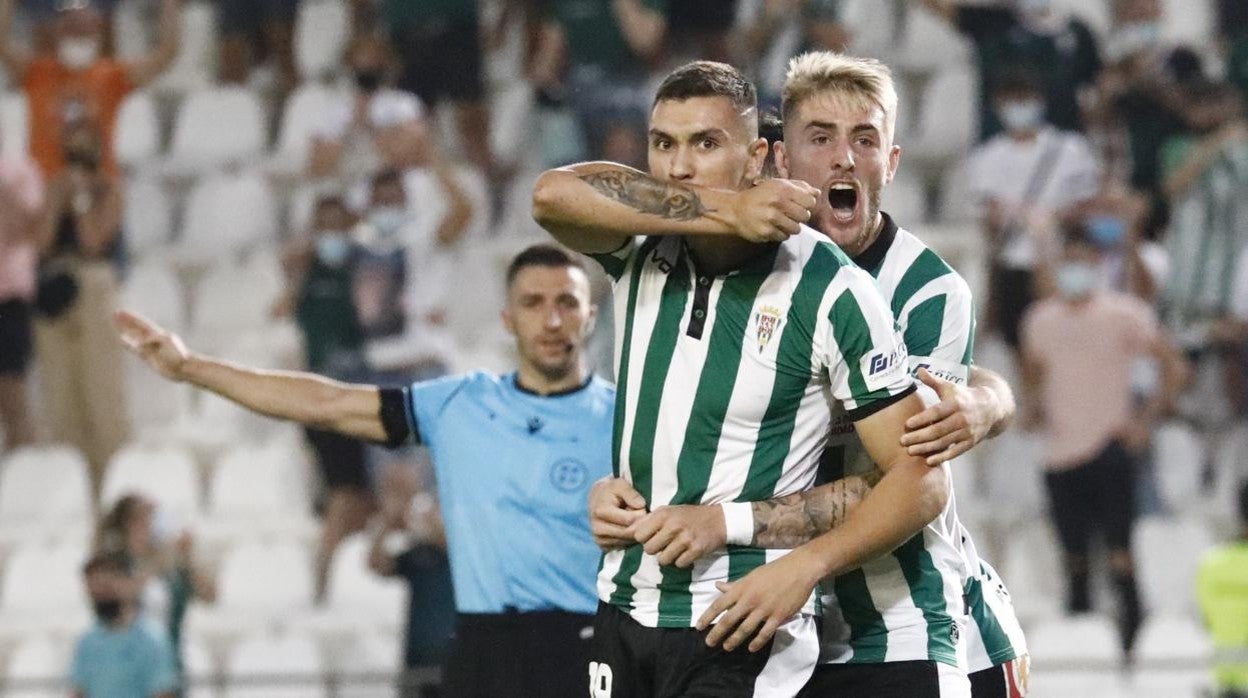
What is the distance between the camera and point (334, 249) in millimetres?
10336

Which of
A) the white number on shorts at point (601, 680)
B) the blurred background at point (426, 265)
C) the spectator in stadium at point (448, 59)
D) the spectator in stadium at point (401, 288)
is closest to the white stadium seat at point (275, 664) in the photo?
the blurred background at point (426, 265)

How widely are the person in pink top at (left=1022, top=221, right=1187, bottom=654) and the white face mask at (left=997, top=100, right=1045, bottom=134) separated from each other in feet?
2.32

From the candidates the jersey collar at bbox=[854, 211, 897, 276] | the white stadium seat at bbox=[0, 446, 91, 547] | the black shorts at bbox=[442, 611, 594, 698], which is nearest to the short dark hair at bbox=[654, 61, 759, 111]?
the jersey collar at bbox=[854, 211, 897, 276]

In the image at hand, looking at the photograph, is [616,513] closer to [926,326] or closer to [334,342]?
[926,326]

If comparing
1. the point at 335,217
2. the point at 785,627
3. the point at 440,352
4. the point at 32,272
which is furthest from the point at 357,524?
the point at 785,627

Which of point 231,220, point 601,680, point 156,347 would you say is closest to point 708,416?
point 601,680

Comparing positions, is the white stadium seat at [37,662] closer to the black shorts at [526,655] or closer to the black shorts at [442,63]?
the black shorts at [442,63]

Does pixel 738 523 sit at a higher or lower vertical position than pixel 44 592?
higher

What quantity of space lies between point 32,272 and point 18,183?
450 millimetres

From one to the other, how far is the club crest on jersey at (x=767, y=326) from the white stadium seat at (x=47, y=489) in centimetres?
744

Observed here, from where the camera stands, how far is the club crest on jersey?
13.1ft

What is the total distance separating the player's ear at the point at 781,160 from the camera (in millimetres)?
4461

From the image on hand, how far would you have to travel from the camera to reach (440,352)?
1009cm

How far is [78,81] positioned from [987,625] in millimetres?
7953
